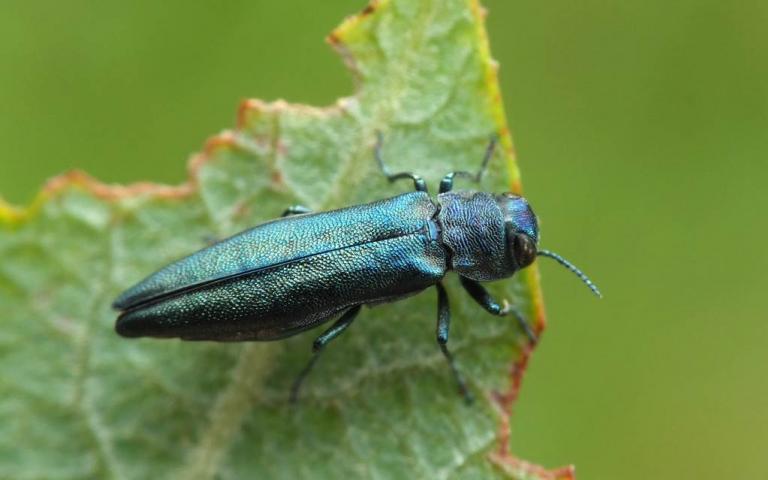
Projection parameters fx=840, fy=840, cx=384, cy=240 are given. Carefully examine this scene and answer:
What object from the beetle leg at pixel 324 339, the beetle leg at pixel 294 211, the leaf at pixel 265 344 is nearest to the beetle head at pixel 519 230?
the leaf at pixel 265 344

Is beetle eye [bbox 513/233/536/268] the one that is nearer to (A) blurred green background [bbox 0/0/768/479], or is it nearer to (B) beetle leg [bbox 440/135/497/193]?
(B) beetle leg [bbox 440/135/497/193]

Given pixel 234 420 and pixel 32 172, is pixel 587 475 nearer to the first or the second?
pixel 234 420

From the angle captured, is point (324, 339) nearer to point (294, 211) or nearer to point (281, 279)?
point (281, 279)

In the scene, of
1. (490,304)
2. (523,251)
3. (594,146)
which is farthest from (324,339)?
(594,146)

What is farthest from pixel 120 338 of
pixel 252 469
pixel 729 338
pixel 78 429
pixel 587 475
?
pixel 729 338

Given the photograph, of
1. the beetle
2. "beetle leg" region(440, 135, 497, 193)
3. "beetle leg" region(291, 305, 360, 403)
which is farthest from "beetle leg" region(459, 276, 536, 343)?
"beetle leg" region(291, 305, 360, 403)

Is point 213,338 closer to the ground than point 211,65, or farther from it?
closer to the ground
